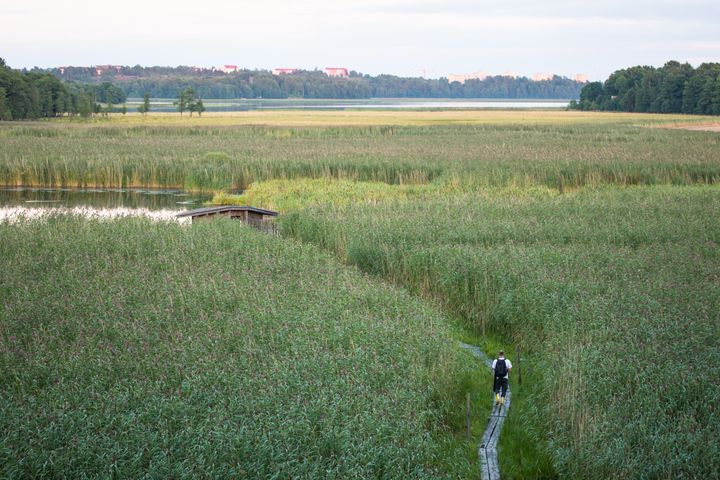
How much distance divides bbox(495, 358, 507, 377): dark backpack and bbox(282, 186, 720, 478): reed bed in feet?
2.18

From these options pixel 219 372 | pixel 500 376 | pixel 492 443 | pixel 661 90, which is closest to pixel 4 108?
pixel 219 372

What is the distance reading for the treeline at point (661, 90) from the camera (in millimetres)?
102463

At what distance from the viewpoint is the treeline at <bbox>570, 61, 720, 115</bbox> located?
10246 cm

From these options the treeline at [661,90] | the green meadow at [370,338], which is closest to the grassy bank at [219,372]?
the green meadow at [370,338]

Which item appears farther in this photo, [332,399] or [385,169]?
[385,169]

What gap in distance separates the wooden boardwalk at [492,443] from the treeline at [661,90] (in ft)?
312

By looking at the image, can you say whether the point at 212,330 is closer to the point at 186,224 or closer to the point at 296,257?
the point at 296,257

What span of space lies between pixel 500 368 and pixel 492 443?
142 centimetres

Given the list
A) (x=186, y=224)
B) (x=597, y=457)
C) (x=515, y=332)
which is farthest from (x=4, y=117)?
(x=597, y=457)

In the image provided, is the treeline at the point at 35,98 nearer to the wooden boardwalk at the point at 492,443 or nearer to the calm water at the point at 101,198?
the calm water at the point at 101,198

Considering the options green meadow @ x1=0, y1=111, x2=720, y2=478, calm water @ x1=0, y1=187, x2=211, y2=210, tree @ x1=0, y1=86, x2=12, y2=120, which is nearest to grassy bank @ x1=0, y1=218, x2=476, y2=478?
green meadow @ x1=0, y1=111, x2=720, y2=478

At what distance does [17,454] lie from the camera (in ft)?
34.2

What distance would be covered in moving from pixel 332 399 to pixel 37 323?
690 cm

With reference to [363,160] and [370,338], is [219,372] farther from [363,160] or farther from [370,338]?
[363,160]
